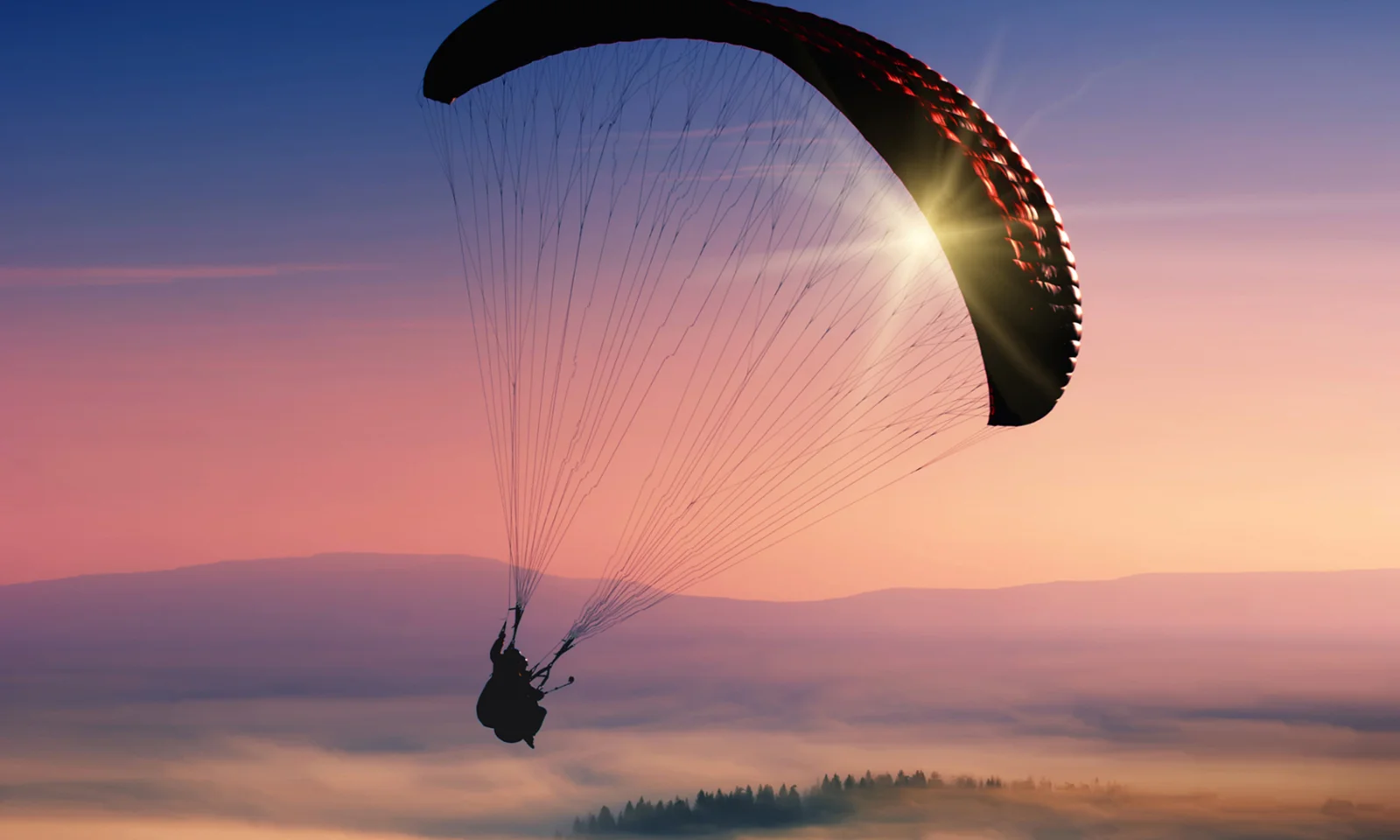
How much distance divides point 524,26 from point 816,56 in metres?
5.22

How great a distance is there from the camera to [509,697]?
19.7 metres

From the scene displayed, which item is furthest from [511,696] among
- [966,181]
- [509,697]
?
[966,181]

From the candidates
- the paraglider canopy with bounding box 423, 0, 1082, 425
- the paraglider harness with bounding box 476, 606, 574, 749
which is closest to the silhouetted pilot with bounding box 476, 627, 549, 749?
the paraglider harness with bounding box 476, 606, 574, 749

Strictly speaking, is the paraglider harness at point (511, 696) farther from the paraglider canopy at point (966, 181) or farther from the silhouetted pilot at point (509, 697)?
the paraglider canopy at point (966, 181)

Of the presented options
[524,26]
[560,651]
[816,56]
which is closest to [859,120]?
[816,56]

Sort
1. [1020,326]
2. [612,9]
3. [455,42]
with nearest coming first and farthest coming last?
[1020,326] < [612,9] < [455,42]

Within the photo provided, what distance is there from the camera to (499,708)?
64.5 ft

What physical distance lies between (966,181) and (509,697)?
10.1m

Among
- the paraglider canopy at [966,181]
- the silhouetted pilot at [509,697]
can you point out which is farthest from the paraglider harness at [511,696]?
the paraglider canopy at [966,181]

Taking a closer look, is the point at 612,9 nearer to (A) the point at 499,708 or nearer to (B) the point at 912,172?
(B) the point at 912,172

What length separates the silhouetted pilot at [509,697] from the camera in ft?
64.5

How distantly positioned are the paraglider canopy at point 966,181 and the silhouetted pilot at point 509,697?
8.11 m

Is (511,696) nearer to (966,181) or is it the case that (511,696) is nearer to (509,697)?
(509,697)

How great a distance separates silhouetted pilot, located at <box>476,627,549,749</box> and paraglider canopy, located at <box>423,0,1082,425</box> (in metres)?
8.11
